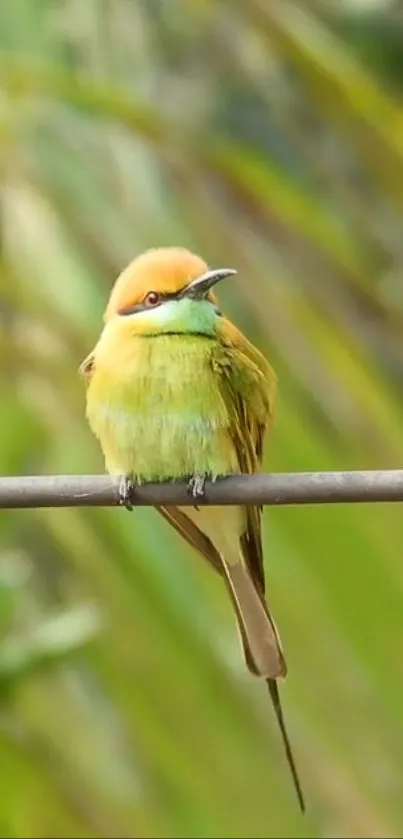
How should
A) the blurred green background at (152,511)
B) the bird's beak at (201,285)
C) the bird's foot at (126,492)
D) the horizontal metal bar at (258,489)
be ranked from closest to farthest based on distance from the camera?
1. the horizontal metal bar at (258,489)
2. the bird's foot at (126,492)
3. the bird's beak at (201,285)
4. the blurred green background at (152,511)

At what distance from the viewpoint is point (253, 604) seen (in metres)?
0.78

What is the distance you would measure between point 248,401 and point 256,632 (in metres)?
0.14

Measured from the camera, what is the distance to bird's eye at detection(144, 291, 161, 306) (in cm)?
74

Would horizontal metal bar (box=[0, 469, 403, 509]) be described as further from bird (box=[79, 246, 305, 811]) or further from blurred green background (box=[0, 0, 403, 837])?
blurred green background (box=[0, 0, 403, 837])

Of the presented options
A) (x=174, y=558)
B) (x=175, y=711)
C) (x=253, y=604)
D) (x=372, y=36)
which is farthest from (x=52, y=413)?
(x=372, y=36)

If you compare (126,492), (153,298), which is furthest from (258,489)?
(153,298)

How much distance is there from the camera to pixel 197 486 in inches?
27.3

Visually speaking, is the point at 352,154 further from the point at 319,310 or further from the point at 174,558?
the point at 174,558

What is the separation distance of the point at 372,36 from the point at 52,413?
0.59 metres

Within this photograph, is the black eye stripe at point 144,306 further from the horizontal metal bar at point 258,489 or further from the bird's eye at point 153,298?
the horizontal metal bar at point 258,489

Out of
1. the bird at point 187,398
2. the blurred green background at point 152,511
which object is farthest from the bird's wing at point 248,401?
the blurred green background at point 152,511

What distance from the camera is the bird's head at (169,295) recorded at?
28.7 inches

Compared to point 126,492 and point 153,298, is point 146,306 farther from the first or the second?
point 126,492

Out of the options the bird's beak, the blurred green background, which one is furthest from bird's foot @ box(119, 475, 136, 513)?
the blurred green background
